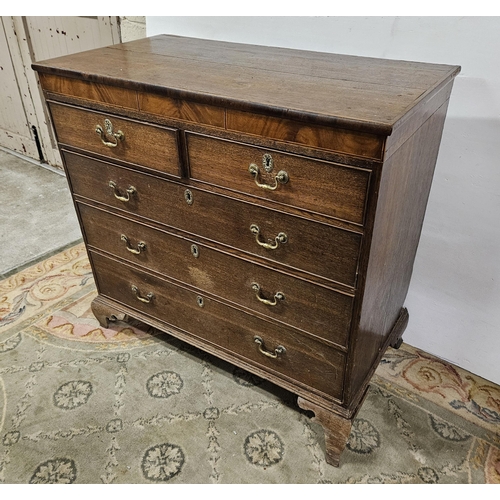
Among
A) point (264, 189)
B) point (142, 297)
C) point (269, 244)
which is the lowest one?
point (142, 297)

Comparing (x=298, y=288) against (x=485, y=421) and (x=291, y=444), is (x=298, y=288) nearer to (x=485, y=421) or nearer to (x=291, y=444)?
(x=291, y=444)

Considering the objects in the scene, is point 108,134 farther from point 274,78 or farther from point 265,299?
point 265,299

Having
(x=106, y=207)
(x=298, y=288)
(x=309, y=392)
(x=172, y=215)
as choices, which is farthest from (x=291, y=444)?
(x=106, y=207)

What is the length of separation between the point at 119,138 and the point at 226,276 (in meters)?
0.49

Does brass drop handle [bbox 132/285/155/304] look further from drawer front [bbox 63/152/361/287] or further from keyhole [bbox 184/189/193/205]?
keyhole [bbox 184/189/193/205]

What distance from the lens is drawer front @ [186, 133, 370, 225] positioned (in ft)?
3.32

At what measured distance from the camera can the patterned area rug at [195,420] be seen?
136cm

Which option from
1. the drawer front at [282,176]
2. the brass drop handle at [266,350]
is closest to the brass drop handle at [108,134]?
the drawer front at [282,176]

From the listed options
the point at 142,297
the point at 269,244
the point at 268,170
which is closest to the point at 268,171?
the point at 268,170

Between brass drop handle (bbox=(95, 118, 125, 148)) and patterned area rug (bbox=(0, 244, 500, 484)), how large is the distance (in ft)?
2.68

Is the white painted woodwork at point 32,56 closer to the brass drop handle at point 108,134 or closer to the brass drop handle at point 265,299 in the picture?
the brass drop handle at point 108,134

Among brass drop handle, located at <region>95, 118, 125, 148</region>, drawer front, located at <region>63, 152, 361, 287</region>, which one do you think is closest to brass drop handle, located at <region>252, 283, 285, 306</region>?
drawer front, located at <region>63, 152, 361, 287</region>

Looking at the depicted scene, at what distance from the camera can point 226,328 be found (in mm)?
1484

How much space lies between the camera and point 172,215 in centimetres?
136
